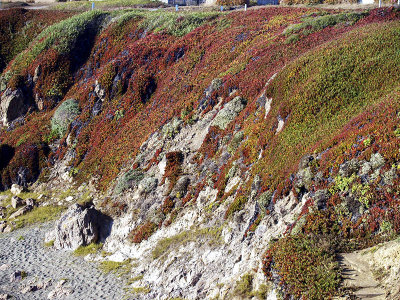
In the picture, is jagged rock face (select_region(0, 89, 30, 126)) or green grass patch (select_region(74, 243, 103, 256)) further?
jagged rock face (select_region(0, 89, 30, 126))

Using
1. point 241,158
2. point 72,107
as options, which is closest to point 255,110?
point 241,158

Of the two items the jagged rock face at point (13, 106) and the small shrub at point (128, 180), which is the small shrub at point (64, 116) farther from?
the small shrub at point (128, 180)

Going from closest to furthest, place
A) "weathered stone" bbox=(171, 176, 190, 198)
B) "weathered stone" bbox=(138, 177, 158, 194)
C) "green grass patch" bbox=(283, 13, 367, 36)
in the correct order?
"weathered stone" bbox=(171, 176, 190, 198)
"weathered stone" bbox=(138, 177, 158, 194)
"green grass patch" bbox=(283, 13, 367, 36)

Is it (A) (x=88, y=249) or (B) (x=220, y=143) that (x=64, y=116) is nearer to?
(A) (x=88, y=249)

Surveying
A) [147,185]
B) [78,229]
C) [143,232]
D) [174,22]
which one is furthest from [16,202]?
[174,22]

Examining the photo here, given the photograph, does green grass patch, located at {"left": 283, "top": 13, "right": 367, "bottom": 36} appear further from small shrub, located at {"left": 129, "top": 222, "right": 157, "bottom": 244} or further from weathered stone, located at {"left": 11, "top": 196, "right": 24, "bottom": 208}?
weathered stone, located at {"left": 11, "top": 196, "right": 24, "bottom": 208}

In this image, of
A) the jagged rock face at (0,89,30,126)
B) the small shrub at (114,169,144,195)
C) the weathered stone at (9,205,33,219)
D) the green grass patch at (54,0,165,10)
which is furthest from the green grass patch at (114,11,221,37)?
the weathered stone at (9,205,33,219)
